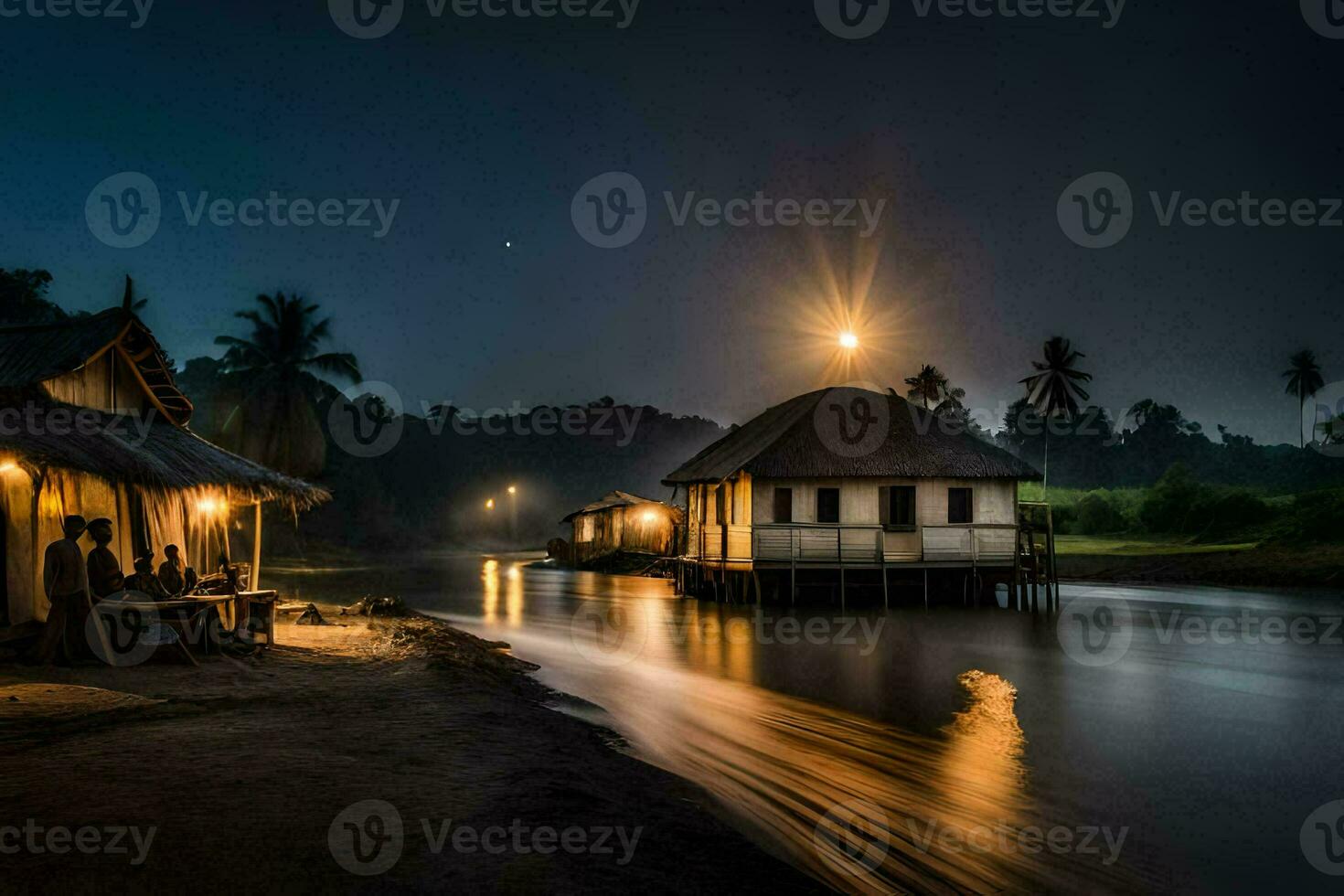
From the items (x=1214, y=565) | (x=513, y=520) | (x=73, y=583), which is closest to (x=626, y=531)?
(x=1214, y=565)

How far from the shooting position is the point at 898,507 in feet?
104

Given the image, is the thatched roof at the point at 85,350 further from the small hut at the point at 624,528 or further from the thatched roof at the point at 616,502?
the thatched roof at the point at 616,502

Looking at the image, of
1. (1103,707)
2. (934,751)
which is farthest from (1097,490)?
(934,751)

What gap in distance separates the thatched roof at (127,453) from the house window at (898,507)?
64.8 ft

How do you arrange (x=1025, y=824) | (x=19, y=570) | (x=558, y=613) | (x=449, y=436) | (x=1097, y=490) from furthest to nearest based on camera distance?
(x=449, y=436), (x=1097, y=490), (x=558, y=613), (x=19, y=570), (x=1025, y=824)

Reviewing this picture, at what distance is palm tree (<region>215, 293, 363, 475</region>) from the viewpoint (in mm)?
44938

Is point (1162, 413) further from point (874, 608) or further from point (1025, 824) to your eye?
point (1025, 824)

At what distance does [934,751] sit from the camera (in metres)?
11.6

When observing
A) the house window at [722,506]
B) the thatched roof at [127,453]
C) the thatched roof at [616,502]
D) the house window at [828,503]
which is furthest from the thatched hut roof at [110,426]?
the thatched roof at [616,502]

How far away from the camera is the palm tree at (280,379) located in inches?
1769

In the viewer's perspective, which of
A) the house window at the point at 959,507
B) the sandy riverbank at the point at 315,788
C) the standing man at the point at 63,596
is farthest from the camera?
the house window at the point at 959,507

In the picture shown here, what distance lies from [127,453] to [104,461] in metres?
0.72

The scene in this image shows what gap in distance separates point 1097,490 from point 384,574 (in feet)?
188

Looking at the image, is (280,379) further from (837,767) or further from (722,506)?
(837,767)
